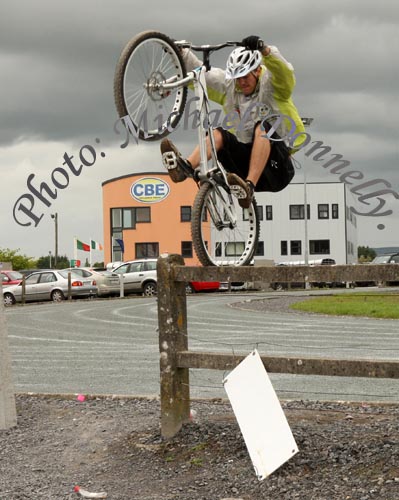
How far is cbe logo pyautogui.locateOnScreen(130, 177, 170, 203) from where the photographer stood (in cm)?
581

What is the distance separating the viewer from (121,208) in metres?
6.45

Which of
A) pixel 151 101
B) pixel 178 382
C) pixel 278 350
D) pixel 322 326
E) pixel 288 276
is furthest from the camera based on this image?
pixel 322 326

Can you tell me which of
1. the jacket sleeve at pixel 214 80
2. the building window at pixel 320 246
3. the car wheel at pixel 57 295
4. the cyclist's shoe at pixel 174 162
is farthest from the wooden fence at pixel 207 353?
the car wheel at pixel 57 295

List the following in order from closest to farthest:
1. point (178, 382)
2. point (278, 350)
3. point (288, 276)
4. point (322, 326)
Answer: point (288, 276) < point (178, 382) < point (278, 350) < point (322, 326)

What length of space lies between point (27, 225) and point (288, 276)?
176 centimetres

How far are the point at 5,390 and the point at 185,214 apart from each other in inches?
101

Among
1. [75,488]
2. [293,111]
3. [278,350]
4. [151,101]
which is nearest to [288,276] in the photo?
[293,111]

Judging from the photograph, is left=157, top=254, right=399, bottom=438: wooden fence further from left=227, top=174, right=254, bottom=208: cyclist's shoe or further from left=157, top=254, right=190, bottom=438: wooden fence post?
left=227, top=174, right=254, bottom=208: cyclist's shoe

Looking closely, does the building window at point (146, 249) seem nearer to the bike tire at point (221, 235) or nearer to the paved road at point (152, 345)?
the bike tire at point (221, 235)

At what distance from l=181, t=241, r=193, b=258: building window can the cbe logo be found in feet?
1.78

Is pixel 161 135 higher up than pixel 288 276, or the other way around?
pixel 161 135

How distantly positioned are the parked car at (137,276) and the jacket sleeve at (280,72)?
32.8 metres

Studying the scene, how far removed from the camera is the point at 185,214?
6.05 meters

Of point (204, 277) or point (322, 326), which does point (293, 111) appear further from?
point (322, 326)
